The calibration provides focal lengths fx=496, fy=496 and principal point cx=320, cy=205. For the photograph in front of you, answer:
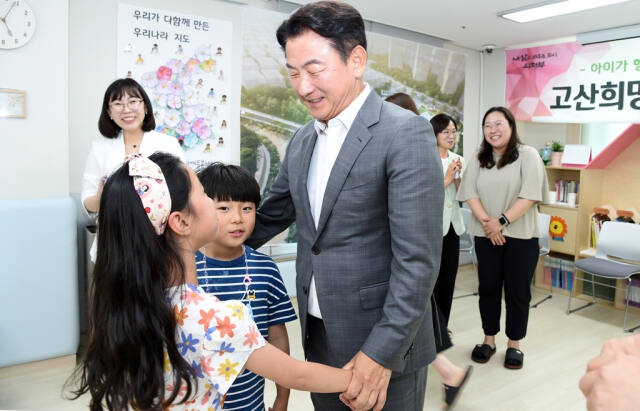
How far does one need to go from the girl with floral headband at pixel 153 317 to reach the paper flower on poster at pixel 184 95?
2.78 meters

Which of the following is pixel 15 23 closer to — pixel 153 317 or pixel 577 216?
pixel 153 317

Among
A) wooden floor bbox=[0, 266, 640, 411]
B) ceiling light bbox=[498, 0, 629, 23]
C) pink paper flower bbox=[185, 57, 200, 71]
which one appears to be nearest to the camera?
wooden floor bbox=[0, 266, 640, 411]

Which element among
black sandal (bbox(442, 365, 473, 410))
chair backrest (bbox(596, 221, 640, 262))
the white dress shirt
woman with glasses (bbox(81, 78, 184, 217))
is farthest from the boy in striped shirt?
chair backrest (bbox(596, 221, 640, 262))

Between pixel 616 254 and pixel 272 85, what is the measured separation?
3.24m

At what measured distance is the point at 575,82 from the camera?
15.4 feet

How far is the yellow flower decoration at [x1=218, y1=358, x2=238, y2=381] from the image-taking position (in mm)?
1011

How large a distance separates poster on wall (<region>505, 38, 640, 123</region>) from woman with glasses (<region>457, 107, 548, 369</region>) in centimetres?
174

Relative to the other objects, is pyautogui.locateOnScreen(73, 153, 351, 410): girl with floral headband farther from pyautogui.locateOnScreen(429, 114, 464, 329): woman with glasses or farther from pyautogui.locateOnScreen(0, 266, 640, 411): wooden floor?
pyautogui.locateOnScreen(429, 114, 464, 329): woman with glasses

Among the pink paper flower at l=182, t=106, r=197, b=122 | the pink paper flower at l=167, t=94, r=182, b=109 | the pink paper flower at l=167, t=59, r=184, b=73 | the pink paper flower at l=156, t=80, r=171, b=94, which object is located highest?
the pink paper flower at l=167, t=59, r=184, b=73

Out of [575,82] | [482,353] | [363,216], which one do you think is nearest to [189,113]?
[482,353]

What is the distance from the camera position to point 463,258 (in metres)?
5.88

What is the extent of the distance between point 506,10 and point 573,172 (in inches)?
77.6

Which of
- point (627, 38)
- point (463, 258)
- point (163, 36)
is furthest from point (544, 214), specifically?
point (163, 36)

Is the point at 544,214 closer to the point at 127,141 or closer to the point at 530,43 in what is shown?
the point at 530,43
